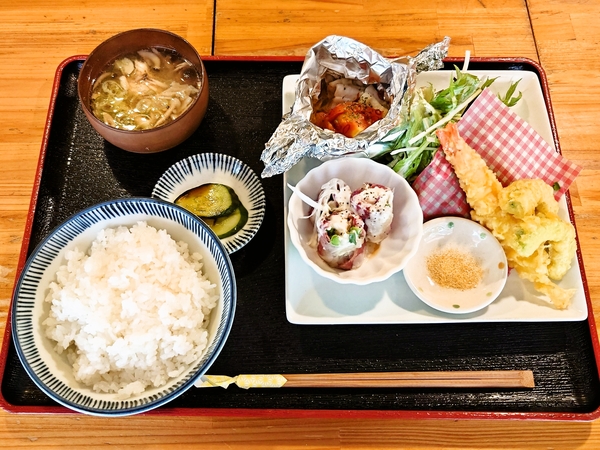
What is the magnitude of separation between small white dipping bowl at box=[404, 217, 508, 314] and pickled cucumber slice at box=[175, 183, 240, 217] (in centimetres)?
69

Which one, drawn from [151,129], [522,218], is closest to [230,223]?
[151,129]

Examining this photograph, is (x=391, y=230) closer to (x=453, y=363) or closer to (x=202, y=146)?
(x=453, y=363)

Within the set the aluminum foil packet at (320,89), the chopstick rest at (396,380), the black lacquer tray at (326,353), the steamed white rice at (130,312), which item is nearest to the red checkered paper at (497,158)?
the aluminum foil packet at (320,89)

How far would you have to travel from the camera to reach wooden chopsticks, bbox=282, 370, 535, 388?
1.65m

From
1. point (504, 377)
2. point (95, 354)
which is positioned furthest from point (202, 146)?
point (504, 377)

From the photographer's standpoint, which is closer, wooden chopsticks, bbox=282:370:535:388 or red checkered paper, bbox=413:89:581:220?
wooden chopsticks, bbox=282:370:535:388

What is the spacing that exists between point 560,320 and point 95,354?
1.52m

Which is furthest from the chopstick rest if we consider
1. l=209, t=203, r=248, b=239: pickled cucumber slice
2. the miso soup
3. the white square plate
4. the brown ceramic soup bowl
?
the miso soup

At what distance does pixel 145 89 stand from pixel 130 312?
0.91m

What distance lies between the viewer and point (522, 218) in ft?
5.60

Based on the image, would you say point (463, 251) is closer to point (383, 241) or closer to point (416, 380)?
point (383, 241)

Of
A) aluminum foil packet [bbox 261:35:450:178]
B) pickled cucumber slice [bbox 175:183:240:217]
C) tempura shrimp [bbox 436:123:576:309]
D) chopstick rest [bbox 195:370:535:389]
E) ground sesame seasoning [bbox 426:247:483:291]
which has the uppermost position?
aluminum foil packet [bbox 261:35:450:178]

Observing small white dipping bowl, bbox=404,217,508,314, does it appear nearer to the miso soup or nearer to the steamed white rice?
the steamed white rice

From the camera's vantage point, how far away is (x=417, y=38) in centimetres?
247
